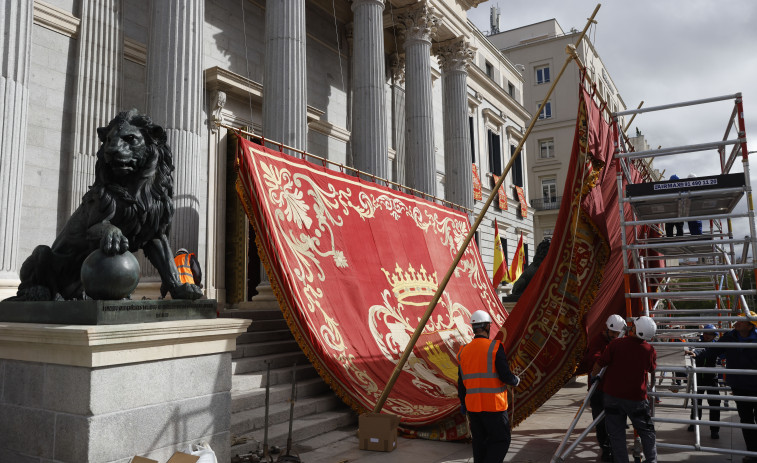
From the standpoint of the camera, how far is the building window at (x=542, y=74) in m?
43.1

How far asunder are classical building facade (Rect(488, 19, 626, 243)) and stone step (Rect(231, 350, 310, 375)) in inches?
1407

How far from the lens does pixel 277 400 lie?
21.1 ft

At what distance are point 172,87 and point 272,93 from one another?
2.72 meters

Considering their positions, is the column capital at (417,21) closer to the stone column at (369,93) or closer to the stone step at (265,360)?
the stone column at (369,93)

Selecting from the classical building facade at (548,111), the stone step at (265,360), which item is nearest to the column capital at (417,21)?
the stone step at (265,360)

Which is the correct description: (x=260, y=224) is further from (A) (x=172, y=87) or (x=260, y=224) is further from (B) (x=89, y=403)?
(B) (x=89, y=403)

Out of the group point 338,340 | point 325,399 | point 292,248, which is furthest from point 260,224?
point 325,399

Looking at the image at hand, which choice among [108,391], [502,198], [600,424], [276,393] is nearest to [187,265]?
[276,393]

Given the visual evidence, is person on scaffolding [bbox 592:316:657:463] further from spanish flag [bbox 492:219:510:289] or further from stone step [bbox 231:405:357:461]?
spanish flag [bbox 492:219:510:289]

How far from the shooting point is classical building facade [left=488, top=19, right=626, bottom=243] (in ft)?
136

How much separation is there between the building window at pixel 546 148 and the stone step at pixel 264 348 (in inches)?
1526

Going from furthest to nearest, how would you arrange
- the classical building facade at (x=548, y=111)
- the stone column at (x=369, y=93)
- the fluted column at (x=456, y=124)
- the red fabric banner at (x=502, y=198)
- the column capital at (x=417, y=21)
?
the classical building facade at (x=548, y=111), the red fabric banner at (x=502, y=198), the fluted column at (x=456, y=124), the column capital at (x=417, y=21), the stone column at (x=369, y=93)

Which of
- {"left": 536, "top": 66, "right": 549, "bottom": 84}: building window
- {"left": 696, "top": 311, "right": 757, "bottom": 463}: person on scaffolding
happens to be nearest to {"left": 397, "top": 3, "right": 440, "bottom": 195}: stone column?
{"left": 696, "top": 311, "right": 757, "bottom": 463}: person on scaffolding

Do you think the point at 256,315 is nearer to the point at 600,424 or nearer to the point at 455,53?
the point at 600,424
